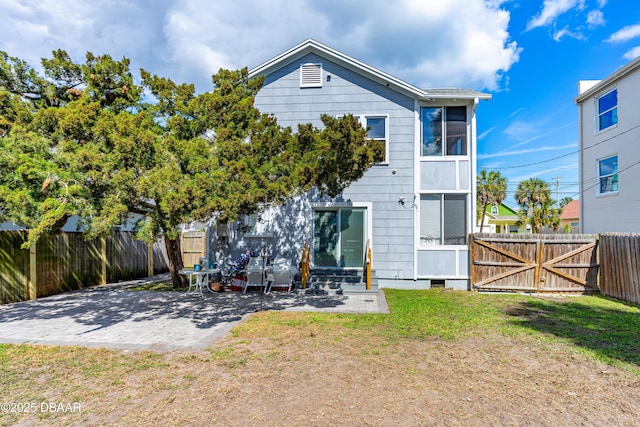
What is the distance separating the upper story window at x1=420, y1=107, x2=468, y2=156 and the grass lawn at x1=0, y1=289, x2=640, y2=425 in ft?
17.4

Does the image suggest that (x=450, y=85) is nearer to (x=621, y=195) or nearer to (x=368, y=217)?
(x=368, y=217)

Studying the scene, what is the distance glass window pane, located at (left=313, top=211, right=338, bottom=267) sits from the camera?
11211 mm

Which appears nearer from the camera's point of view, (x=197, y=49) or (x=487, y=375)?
(x=487, y=375)

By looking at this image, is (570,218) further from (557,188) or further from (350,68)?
(350,68)

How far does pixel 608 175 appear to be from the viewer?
15.1 metres

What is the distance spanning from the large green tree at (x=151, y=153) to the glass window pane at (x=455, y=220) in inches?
217

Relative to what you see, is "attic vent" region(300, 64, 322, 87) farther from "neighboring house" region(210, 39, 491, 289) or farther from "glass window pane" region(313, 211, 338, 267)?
"glass window pane" region(313, 211, 338, 267)

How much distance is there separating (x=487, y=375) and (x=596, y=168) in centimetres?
1627

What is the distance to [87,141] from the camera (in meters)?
5.95

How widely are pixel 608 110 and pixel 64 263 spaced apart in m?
21.9

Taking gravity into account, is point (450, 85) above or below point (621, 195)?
above

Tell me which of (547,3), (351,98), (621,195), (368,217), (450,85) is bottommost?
(368,217)

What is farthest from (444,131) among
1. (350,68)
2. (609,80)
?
(609,80)

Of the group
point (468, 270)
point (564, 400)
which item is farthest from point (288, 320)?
point (468, 270)
